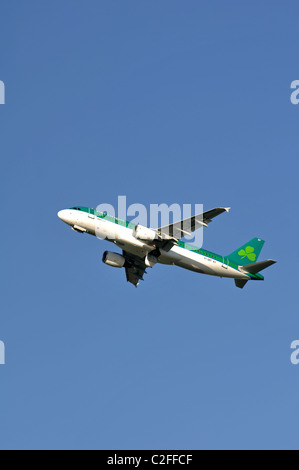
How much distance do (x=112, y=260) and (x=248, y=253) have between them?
45.5ft

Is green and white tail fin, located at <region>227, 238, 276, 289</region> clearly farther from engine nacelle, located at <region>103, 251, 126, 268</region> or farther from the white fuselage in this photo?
engine nacelle, located at <region>103, 251, 126, 268</region>

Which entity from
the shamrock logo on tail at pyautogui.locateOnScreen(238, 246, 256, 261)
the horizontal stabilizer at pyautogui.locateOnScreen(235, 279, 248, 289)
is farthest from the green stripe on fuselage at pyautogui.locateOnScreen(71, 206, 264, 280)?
the shamrock logo on tail at pyautogui.locateOnScreen(238, 246, 256, 261)

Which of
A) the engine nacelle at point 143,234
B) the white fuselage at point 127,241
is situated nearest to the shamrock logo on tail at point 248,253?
the white fuselage at point 127,241

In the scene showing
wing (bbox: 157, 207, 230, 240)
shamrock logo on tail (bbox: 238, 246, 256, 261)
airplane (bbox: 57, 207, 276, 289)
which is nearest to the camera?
wing (bbox: 157, 207, 230, 240)

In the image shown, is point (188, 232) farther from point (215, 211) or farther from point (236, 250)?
point (236, 250)

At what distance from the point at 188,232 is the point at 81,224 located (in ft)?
31.9

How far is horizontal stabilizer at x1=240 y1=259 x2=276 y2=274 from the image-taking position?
2763 inches

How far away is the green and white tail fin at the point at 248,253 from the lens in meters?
74.7

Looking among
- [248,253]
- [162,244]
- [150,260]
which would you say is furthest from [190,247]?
[248,253]

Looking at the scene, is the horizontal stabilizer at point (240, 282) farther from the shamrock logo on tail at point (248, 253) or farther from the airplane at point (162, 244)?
the shamrock logo on tail at point (248, 253)

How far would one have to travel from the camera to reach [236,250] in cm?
7575

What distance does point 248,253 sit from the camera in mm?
75812

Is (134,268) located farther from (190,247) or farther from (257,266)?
(257,266)
